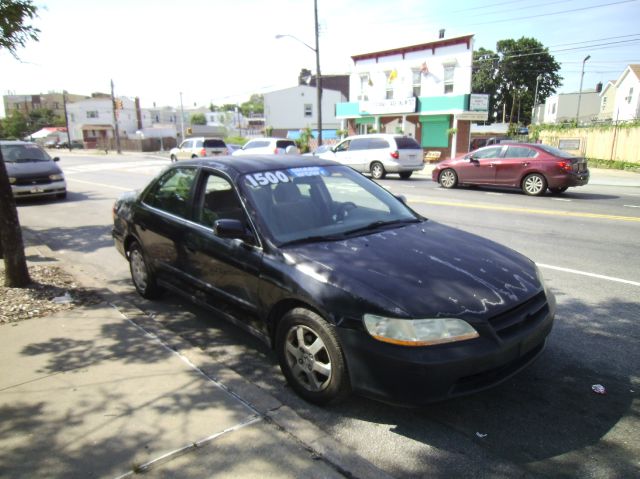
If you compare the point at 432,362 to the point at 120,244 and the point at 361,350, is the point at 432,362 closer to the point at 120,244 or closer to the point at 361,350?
the point at 361,350

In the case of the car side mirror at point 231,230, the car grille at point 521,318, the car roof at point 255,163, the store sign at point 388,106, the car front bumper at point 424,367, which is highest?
the store sign at point 388,106

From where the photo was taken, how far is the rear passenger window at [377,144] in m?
18.7

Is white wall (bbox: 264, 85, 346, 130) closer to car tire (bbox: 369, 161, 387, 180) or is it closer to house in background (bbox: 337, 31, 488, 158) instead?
house in background (bbox: 337, 31, 488, 158)

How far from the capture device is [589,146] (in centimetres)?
2547

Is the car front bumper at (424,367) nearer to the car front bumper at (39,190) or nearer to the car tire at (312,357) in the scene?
the car tire at (312,357)

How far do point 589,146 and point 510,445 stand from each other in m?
26.9

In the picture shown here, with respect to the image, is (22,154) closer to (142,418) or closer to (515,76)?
(142,418)

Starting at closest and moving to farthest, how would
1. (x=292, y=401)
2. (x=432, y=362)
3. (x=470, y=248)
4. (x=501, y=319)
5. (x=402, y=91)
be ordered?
1. (x=432, y=362)
2. (x=501, y=319)
3. (x=292, y=401)
4. (x=470, y=248)
5. (x=402, y=91)

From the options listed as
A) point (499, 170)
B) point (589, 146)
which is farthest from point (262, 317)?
point (589, 146)

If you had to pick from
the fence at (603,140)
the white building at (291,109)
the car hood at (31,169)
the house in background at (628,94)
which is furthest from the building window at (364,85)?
the house in background at (628,94)

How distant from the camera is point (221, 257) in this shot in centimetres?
390

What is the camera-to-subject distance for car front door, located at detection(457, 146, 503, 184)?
580 inches

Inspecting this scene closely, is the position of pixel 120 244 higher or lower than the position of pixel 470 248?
lower

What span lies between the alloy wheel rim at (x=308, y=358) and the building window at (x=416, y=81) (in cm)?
3032
